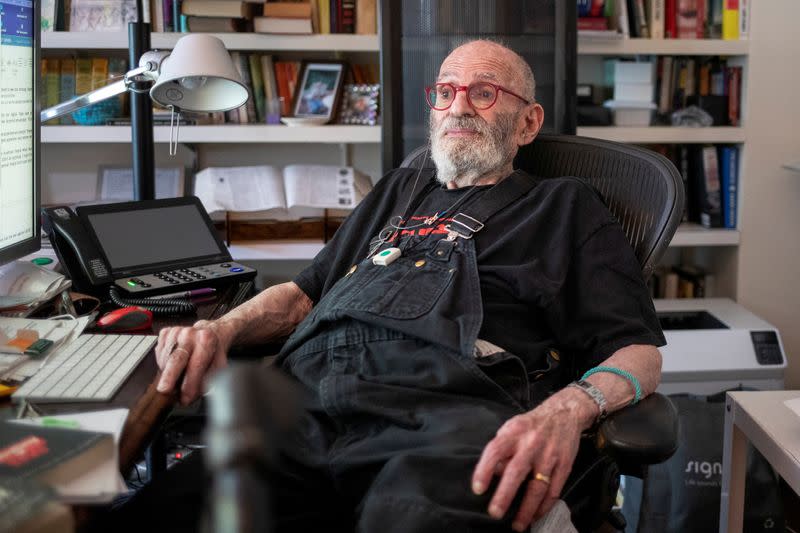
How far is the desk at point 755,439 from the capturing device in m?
1.45

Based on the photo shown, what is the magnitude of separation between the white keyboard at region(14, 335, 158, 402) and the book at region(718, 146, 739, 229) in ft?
7.49

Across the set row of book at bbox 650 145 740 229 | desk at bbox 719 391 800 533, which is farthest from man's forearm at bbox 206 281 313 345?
row of book at bbox 650 145 740 229

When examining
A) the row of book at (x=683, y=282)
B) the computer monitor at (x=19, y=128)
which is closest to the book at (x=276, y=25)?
the computer monitor at (x=19, y=128)

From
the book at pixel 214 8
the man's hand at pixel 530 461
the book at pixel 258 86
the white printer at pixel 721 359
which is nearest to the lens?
the man's hand at pixel 530 461

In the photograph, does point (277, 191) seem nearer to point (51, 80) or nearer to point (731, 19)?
point (51, 80)

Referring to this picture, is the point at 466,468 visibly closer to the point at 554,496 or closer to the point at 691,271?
the point at 554,496

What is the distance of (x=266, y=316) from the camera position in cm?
161

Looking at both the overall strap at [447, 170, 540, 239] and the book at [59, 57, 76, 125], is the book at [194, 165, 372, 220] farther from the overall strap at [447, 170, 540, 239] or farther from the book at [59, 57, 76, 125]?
the overall strap at [447, 170, 540, 239]

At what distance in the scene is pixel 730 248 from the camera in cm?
308

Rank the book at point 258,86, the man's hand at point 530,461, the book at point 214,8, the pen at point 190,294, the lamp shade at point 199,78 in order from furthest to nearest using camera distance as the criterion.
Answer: the book at point 258,86 < the book at point 214,8 < the pen at point 190,294 < the lamp shade at point 199,78 < the man's hand at point 530,461

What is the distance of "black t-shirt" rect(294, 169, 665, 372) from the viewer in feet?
4.75

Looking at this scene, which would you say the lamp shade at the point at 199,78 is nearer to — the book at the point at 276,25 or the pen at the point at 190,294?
the pen at the point at 190,294

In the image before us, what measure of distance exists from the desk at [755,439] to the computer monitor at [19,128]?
1345mm

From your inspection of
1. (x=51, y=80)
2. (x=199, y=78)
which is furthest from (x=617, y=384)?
(x=51, y=80)
